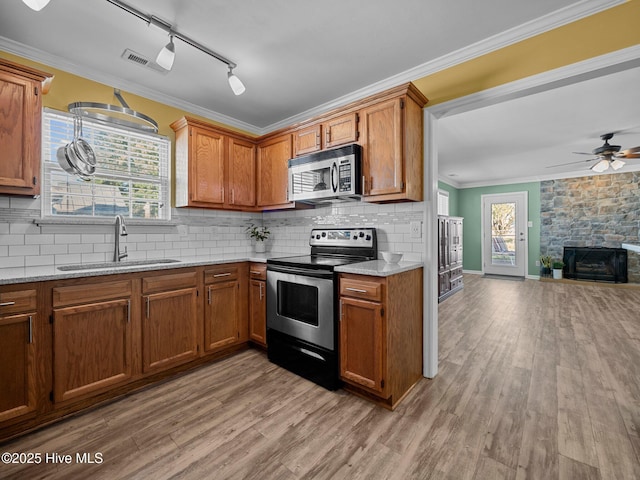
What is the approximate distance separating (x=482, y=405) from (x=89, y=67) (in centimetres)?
407

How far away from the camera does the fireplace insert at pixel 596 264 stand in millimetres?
6258

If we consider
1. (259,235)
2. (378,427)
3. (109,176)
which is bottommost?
(378,427)

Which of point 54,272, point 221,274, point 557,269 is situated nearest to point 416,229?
point 221,274

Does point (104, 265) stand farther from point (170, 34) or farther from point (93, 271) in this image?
point (170, 34)

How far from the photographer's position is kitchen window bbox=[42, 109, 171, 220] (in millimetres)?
2326

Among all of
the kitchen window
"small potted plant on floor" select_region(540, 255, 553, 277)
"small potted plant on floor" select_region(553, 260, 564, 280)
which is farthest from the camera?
"small potted plant on floor" select_region(540, 255, 553, 277)

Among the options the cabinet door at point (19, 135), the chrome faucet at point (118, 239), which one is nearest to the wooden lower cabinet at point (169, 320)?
the chrome faucet at point (118, 239)

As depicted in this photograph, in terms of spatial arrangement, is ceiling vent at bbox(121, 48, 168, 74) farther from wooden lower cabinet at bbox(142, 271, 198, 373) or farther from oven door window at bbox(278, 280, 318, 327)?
oven door window at bbox(278, 280, 318, 327)

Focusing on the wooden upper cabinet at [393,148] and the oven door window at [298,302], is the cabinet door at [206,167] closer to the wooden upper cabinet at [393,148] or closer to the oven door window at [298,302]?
the oven door window at [298,302]

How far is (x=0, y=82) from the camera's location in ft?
6.08

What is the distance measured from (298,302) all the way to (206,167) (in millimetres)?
1704

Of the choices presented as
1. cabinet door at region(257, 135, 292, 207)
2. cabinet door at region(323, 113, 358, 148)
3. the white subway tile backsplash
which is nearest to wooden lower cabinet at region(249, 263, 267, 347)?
cabinet door at region(257, 135, 292, 207)

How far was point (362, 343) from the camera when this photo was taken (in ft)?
6.81

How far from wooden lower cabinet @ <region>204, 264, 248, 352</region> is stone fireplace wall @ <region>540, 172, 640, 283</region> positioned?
302 inches
